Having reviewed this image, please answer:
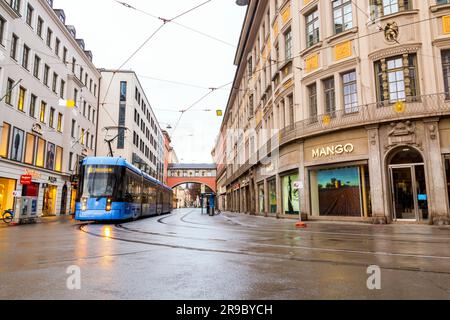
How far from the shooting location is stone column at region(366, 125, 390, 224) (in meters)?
16.5

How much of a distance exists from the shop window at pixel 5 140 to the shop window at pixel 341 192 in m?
20.4

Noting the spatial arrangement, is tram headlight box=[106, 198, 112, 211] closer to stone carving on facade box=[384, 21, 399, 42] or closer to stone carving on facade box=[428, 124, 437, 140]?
stone carving on facade box=[428, 124, 437, 140]

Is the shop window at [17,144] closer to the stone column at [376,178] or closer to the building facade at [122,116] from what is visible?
the building facade at [122,116]

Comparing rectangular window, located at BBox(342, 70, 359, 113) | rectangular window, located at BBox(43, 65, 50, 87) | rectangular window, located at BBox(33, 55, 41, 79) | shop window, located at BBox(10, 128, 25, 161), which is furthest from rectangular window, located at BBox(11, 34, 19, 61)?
rectangular window, located at BBox(342, 70, 359, 113)

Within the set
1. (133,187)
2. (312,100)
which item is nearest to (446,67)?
(312,100)

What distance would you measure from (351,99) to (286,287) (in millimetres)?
16433

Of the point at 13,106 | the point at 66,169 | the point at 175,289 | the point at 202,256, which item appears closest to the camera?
the point at 175,289

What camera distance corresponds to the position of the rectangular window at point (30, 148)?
2795cm

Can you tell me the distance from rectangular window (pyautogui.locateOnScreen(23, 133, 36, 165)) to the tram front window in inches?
516

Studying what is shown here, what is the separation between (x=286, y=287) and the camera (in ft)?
13.5

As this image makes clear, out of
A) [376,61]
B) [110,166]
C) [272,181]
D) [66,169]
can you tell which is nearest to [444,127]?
[376,61]

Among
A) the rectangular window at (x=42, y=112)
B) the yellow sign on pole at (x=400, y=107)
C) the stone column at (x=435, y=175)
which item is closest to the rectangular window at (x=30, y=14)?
the rectangular window at (x=42, y=112)
